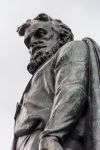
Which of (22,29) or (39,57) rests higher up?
(22,29)

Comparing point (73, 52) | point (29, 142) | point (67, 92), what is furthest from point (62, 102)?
point (73, 52)

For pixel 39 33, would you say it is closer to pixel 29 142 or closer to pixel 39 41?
pixel 39 41

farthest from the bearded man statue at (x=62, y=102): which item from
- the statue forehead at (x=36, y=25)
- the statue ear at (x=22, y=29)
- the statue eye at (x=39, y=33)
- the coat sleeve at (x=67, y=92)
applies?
the statue ear at (x=22, y=29)

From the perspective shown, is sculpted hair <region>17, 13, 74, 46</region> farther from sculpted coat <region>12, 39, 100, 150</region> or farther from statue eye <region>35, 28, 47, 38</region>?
sculpted coat <region>12, 39, 100, 150</region>

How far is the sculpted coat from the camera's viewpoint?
9141 millimetres

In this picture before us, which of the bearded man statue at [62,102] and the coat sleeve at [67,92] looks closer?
the coat sleeve at [67,92]

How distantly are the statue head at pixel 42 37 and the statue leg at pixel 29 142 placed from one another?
5.40ft

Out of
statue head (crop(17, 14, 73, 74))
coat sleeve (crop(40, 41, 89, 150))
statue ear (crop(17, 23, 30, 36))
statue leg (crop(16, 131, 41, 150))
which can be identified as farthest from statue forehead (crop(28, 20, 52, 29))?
statue leg (crop(16, 131, 41, 150))

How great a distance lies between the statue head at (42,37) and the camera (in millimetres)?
11234

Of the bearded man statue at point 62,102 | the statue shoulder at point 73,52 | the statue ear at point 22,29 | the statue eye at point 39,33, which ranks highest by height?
the statue ear at point 22,29

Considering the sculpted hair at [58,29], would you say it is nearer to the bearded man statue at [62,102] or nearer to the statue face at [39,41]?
the statue face at [39,41]

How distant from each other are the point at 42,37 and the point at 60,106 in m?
2.45

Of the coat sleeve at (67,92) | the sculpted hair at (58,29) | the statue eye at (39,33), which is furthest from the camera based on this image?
the sculpted hair at (58,29)

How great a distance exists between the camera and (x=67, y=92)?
9.48 metres
